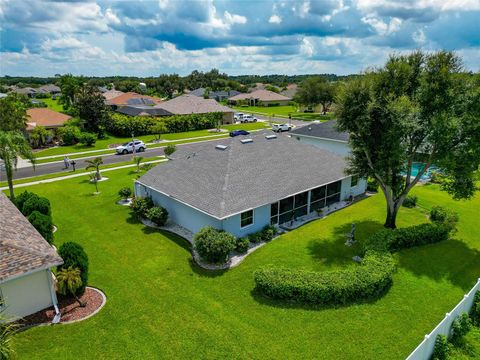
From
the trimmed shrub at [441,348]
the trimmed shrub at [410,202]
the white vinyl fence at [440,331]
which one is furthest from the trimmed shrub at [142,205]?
the trimmed shrub at [410,202]

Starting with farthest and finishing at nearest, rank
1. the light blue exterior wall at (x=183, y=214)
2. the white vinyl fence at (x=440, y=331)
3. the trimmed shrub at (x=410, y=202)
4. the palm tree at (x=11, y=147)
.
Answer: the trimmed shrub at (x=410, y=202) < the palm tree at (x=11, y=147) < the light blue exterior wall at (x=183, y=214) < the white vinyl fence at (x=440, y=331)

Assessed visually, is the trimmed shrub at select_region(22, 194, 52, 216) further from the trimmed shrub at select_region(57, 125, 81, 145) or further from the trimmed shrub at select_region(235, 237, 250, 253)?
the trimmed shrub at select_region(57, 125, 81, 145)

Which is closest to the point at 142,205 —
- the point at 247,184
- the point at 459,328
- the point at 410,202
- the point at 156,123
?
the point at 247,184

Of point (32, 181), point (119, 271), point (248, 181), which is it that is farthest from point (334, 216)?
point (32, 181)

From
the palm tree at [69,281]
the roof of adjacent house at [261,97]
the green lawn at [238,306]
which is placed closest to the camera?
the green lawn at [238,306]

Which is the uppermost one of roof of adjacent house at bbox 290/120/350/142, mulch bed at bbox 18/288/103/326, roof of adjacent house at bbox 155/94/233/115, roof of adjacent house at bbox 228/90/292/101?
roof of adjacent house at bbox 228/90/292/101

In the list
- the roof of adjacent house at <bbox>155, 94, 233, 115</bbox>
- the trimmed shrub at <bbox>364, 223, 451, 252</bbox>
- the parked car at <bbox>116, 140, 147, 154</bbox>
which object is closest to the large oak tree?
the trimmed shrub at <bbox>364, 223, 451, 252</bbox>

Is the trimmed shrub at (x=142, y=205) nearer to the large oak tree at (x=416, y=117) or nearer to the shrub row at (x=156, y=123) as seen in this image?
the large oak tree at (x=416, y=117)
